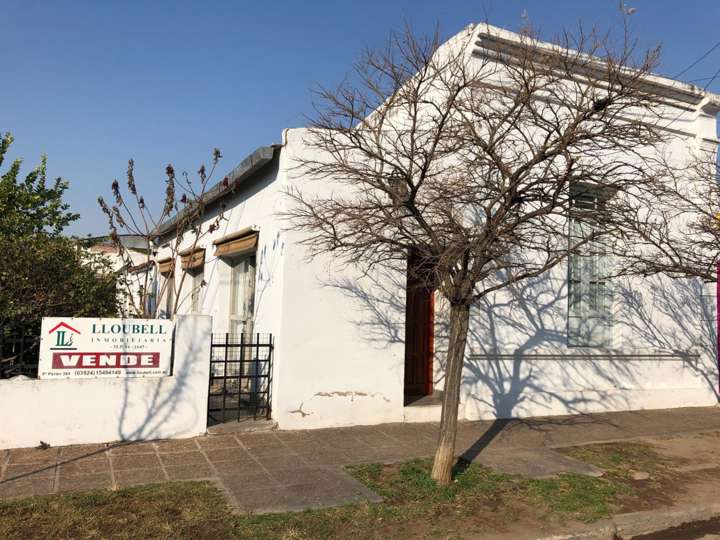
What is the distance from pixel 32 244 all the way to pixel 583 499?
687 cm

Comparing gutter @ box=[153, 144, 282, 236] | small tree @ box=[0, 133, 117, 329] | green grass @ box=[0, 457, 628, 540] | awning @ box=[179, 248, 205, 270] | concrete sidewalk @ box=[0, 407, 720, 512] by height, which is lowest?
green grass @ box=[0, 457, 628, 540]

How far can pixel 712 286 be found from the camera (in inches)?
440

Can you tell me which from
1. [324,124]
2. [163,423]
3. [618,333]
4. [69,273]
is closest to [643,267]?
[618,333]

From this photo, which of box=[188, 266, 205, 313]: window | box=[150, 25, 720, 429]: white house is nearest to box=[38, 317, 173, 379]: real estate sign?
box=[150, 25, 720, 429]: white house

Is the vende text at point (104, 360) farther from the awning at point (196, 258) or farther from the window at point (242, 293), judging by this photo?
the awning at point (196, 258)

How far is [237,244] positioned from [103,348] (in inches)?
134

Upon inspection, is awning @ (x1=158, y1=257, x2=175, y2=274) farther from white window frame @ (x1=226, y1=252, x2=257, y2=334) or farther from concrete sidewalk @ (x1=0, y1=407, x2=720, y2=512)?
concrete sidewalk @ (x1=0, y1=407, x2=720, y2=512)

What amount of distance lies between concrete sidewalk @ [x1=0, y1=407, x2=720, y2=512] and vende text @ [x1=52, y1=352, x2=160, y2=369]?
2.96ft

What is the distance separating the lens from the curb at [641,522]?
4.83 metres

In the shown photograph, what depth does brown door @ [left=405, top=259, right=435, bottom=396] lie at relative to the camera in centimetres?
931

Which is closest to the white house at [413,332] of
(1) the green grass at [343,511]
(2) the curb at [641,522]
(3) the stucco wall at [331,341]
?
(3) the stucco wall at [331,341]

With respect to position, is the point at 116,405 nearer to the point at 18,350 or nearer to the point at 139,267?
the point at 18,350

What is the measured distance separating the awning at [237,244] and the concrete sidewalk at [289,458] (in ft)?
10.2

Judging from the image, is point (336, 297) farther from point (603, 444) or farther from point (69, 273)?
point (603, 444)
